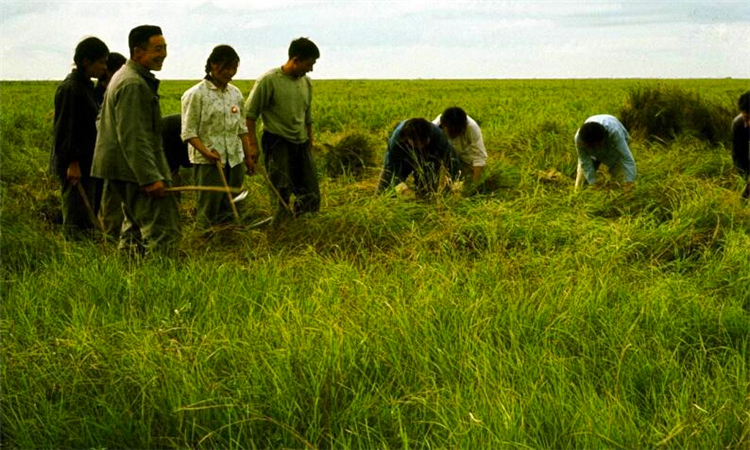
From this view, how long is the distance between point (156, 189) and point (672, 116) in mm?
6652

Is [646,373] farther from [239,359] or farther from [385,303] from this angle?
[239,359]

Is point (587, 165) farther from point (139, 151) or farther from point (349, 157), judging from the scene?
point (139, 151)

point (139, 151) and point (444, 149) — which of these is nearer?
point (139, 151)

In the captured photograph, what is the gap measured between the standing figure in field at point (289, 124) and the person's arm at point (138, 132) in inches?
46.6

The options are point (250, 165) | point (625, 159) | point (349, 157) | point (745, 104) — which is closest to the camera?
point (250, 165)

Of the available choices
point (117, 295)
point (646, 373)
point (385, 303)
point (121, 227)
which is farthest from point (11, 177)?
point (646, 373)

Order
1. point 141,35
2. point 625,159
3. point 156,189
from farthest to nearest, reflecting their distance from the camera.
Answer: point 625,159
point 156,189
point 141,35

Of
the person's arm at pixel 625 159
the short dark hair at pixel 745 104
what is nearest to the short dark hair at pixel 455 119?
the person's arm at pixel 625 159

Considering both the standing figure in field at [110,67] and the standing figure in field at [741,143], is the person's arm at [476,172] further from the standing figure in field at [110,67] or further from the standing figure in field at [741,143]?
the standing figure in field at [110,67]

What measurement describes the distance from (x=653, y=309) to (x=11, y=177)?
6.39 m

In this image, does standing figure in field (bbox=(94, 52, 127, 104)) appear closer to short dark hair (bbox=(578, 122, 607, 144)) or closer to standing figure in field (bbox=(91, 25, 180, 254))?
standing figure in field (bbox=(91, 25, 180, 254))

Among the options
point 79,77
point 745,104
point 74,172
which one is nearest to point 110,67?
point 79,77

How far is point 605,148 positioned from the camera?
5664 mm

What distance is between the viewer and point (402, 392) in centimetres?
258
